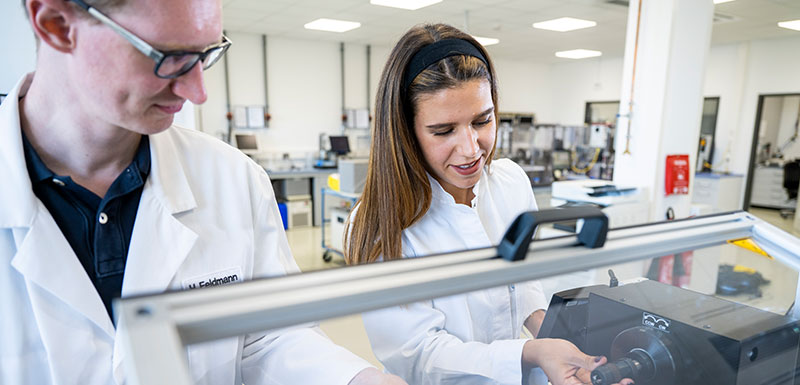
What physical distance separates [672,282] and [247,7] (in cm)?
524

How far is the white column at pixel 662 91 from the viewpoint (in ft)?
10.1

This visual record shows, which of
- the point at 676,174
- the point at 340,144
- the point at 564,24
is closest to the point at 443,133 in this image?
the point at 676,174

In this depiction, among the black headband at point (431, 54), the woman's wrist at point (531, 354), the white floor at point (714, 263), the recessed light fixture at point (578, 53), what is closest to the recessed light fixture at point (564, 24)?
the recessed light fixture at point (578, 53)

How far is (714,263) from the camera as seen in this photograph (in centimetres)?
233

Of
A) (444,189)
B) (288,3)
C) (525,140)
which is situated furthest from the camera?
(525,140)

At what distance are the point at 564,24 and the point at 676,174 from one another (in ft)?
10.8

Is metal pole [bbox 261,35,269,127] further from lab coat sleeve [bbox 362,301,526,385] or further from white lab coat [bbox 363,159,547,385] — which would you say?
lab coat sleeve [bbox 362,301,526,385]

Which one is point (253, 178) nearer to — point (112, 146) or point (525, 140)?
point (112, 146)

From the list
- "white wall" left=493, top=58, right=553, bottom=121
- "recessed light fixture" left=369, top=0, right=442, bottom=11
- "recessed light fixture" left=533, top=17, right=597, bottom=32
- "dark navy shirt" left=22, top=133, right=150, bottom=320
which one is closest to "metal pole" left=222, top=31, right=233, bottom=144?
"recessed light fixture" left=369, top=0, right=442, bottom=11

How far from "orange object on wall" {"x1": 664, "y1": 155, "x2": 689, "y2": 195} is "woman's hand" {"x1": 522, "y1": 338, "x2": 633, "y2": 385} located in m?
2.95

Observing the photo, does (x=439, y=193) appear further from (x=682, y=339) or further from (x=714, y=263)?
(x=714, y=263)

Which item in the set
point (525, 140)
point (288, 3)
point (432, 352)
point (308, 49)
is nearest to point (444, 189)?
point (432, 352)

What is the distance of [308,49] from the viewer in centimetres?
713

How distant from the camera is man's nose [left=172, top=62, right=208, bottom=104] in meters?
0.73
